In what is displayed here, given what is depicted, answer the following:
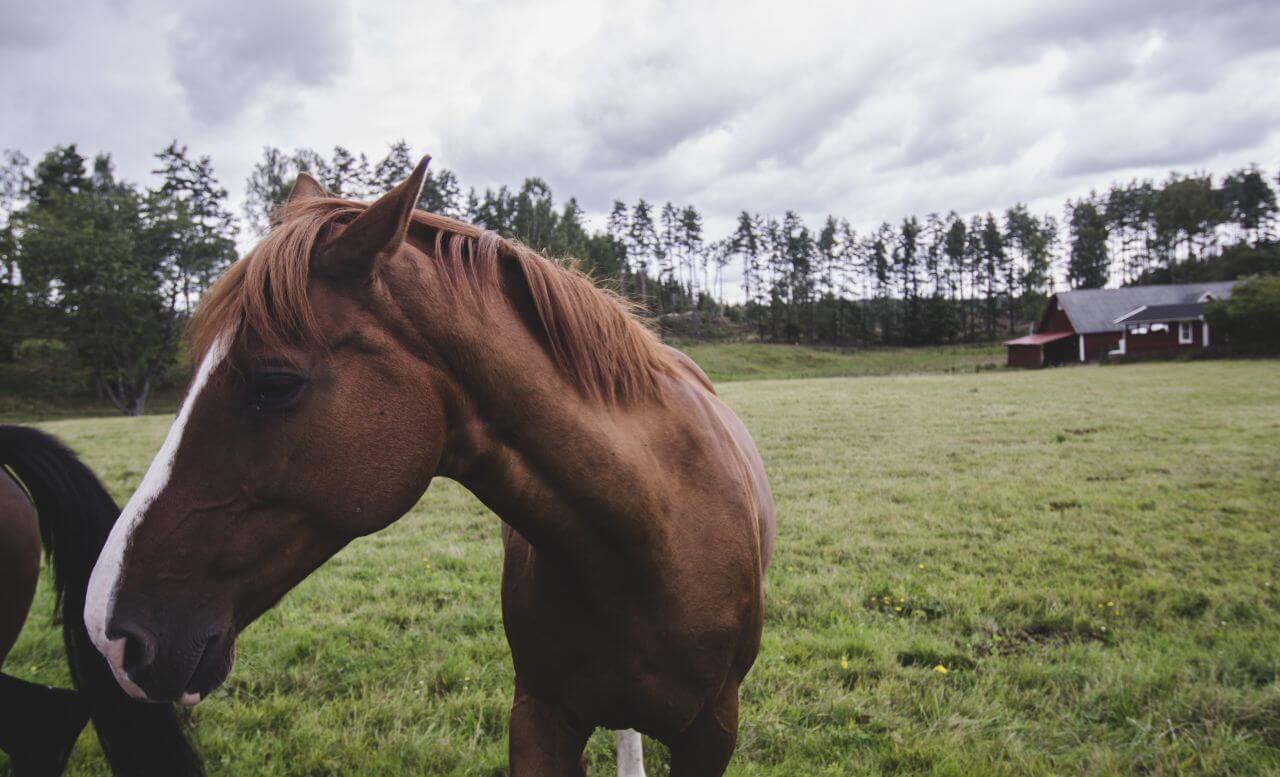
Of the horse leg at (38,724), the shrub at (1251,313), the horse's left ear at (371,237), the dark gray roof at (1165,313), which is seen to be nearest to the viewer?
the horse's left ear at (371,237)

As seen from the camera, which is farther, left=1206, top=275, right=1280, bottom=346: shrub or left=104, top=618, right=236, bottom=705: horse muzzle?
left=1206, top=275, right=1280, bottom=346: shrub

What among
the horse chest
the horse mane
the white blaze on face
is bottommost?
the horse chest

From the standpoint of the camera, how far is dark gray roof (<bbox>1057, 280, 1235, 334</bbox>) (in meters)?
43.0

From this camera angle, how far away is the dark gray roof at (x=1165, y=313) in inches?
1515

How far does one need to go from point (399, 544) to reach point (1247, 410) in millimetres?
16245

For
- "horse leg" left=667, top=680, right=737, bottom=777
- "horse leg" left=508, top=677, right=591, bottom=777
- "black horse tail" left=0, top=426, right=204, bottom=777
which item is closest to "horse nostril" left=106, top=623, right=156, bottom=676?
"horse leg" left=508, top=677, right=591, bottom=777

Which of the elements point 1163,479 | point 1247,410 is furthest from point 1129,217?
point 1163,479

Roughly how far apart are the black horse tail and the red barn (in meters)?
46.5

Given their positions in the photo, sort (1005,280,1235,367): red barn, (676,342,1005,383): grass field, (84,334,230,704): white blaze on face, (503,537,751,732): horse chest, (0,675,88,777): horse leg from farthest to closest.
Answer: (1005,280,1235,367): red barn
(676,342,1005,383): grass field
(0,675,88,777): horse leg
(503,537,751,732): horse chest
(84,334,230,704): white blaze on face

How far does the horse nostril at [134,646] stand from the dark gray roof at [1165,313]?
163ft

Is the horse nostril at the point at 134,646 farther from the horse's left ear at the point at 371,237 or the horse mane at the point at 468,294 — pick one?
the horse's left ear at the point at 371,237

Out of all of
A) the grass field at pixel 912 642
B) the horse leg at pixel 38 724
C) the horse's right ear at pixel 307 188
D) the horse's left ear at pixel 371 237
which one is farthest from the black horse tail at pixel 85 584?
the horse's left ear at pixel 371 237

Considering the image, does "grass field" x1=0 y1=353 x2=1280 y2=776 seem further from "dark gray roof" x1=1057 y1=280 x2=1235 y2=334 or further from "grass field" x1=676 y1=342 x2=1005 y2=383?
"dark gray roof" x1=1057 y1=280 x2=1235 y2=334

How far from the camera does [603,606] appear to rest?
5.52 feet
